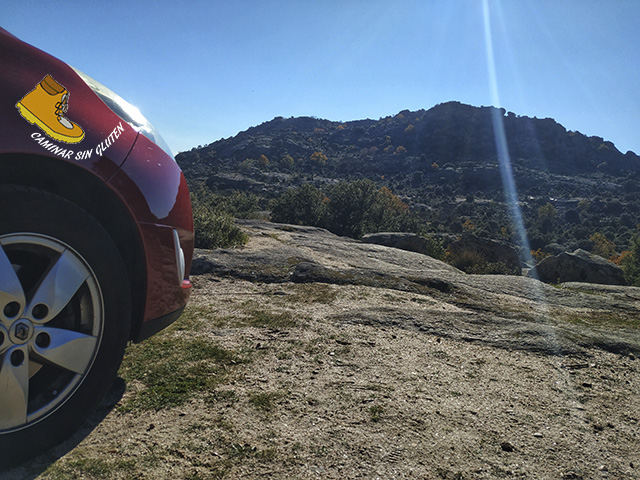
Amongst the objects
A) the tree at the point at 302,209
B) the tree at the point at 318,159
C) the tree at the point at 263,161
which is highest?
the tree at the point at 318,159

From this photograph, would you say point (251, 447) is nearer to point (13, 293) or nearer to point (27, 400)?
point (27, 400)

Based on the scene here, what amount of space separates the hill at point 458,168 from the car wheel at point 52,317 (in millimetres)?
34683

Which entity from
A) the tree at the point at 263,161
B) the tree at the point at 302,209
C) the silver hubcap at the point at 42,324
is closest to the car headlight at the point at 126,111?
the silver hubcap at the point at 42,324

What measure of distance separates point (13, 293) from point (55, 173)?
1.73ft

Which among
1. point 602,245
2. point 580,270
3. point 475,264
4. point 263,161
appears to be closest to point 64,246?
point 475,264

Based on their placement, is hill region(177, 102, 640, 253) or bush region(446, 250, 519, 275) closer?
bush region(446, 250, 519, 275)

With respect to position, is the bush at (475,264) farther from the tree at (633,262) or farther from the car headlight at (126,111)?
the car headlight at (126,111)

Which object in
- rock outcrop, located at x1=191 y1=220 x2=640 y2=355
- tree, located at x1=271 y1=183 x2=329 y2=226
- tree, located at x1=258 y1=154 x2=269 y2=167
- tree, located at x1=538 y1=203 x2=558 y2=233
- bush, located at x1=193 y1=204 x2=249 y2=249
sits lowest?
rock outcrop, located at x1=191 y1=220 x2=640 y2=355

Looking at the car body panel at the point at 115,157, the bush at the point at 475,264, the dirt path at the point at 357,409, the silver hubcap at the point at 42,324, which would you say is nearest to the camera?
the silver hubcap at the point at 42,324

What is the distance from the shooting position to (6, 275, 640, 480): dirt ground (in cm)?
166

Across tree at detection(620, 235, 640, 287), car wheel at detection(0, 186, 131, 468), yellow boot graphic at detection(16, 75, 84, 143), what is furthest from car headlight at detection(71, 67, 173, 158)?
tree at detection(620, 235, 640, 287)

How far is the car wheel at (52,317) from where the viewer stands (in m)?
1.45

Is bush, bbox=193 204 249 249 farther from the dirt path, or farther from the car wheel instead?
the car wheel

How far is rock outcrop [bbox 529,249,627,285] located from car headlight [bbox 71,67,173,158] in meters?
10.2
